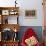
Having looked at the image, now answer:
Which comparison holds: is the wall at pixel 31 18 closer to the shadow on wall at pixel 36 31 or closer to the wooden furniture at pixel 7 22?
the shadow on wall at pixel 36 31

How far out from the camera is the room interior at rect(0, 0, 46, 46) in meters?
5.30

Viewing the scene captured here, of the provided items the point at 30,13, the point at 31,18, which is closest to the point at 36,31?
the point at 31,18

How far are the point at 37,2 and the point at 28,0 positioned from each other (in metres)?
0.31

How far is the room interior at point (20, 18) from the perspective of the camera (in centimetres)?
530

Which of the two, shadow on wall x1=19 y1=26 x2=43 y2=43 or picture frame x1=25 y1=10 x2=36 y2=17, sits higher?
picture frame x1=25 y1=10 x2=36 y2=17

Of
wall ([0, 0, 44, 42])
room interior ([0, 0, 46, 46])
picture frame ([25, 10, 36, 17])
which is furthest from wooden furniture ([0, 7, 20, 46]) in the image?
picture frame ([25, 10, 36, 17])

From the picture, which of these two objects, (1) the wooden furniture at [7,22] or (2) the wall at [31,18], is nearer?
(1) the wooden furniture at [7,22]

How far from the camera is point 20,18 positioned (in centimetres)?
542

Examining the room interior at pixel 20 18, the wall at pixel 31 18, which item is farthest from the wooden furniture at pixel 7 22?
the wall at pixel 31 18

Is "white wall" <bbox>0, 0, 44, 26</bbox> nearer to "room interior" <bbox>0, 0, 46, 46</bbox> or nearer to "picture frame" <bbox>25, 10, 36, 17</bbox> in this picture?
"room interior" <bbox>0, 0, 46, 46</bbox>

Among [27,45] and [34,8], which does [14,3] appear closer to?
[34,8]

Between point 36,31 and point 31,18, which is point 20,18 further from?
point 36,31

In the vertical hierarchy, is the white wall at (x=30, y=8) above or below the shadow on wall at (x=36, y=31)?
above

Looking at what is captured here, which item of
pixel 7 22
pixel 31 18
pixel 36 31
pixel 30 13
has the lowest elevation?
pixel 36 31
